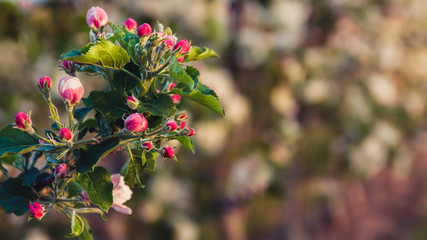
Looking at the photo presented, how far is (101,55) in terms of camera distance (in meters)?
0.74

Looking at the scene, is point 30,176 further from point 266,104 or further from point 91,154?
point 266,104

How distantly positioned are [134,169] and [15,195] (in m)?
0.24

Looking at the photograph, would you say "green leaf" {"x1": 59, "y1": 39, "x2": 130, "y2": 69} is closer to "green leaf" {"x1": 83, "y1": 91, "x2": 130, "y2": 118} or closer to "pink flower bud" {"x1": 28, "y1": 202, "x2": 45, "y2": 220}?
"green leaf" {"x1": 83, "y1": 91, "x2": 130, "y2": 118}

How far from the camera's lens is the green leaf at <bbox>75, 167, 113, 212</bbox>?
2.57 ft

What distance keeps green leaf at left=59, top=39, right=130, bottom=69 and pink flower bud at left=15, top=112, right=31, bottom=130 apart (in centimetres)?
12

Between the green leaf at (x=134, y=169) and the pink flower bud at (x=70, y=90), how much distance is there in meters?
0.15

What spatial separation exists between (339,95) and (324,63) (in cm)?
61

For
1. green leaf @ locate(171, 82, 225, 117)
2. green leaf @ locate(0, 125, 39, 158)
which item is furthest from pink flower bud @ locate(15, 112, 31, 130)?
green leaf @ locate(171, 82, 225, 117)

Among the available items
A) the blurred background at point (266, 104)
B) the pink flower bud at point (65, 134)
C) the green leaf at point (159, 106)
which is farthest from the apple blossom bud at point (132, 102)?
the blurred background at point (266, 104)

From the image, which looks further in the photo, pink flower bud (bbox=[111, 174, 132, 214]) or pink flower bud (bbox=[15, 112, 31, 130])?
pink flower bud (bbox=[111, 174, 132, 214])

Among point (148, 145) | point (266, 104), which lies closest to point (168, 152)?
point (148, 145)

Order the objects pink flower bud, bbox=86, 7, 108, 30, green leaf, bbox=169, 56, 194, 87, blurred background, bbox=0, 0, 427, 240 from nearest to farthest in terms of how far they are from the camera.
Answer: green leaf, bbox=169, 56, 194, 87 → pink flower bud, bbox=86, 7, 108, 30 → blurred background, bbox=0, 0, 427, 240

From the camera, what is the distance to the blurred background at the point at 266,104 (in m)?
3.20

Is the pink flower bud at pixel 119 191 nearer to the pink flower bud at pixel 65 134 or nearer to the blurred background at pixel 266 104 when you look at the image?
the pink flower bud at pixel 65 134
